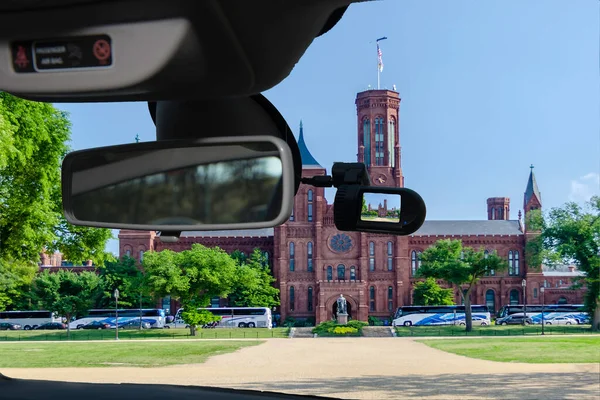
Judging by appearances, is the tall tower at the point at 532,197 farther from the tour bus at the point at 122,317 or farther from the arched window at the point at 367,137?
the tour bus at the point at 122,317

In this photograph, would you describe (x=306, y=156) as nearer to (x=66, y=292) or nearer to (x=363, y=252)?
(x=363, y=252)

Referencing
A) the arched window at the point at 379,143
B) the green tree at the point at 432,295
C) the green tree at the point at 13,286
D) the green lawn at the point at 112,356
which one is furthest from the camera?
the arched window at the point at 379,143

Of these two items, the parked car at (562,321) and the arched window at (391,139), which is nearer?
the parked car at (562,321)

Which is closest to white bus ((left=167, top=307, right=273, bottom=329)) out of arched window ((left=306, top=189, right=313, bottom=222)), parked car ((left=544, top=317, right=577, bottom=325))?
arched window ((left=306, top=189, right=313, bottom=222))

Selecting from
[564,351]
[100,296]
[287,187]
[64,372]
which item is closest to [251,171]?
[287,187]

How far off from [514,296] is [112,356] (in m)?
43.4

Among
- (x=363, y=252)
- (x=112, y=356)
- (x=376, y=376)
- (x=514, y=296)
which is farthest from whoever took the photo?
(x=514, y=296)

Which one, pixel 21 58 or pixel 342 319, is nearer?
pixel 21 58

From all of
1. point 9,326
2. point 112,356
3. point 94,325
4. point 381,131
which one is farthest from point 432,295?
point 112,356

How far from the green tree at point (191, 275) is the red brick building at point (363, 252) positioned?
1306cm

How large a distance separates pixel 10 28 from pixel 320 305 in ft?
179

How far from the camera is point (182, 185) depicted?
5.73 ft

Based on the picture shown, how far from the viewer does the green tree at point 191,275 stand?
41.9 meters

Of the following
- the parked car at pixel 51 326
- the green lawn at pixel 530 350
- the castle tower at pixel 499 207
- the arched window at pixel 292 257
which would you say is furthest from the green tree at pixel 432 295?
the castle tower at pixel 499 207
